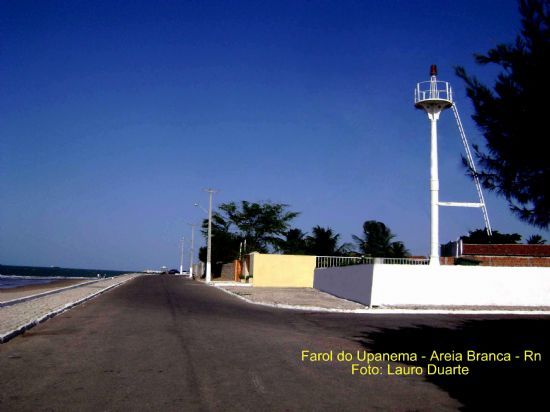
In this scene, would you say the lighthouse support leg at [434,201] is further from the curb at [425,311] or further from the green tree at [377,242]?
the green tree at [377,242]

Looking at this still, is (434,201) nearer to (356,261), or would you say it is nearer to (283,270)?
(356,261)

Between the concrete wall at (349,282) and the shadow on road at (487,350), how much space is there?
6.12m

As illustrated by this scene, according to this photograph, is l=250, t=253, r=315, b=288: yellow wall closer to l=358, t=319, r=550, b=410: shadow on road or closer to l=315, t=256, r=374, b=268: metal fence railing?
l=315, t=256, r=374, b=268: metal fence railing

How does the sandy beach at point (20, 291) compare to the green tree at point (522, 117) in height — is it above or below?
below

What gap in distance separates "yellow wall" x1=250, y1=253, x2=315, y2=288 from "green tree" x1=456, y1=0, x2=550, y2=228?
2869 cm

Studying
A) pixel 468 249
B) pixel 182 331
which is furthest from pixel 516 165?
pixel 468 249

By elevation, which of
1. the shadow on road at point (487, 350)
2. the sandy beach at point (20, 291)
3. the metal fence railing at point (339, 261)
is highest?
the metal fence railing at point (339, 261)

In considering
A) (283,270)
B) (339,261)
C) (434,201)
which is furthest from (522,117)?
(283,270)

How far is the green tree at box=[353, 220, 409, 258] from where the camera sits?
42031 mm

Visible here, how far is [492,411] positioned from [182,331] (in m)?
7.60

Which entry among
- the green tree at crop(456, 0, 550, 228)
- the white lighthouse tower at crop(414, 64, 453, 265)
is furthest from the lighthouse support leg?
the green tree at crop(456, 0, 550, 228)

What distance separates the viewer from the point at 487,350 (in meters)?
10.4

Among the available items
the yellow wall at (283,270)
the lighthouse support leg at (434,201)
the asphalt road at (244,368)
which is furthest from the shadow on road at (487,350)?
the yellow wall at (283,270)

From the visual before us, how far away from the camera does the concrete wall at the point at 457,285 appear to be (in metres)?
21.4
